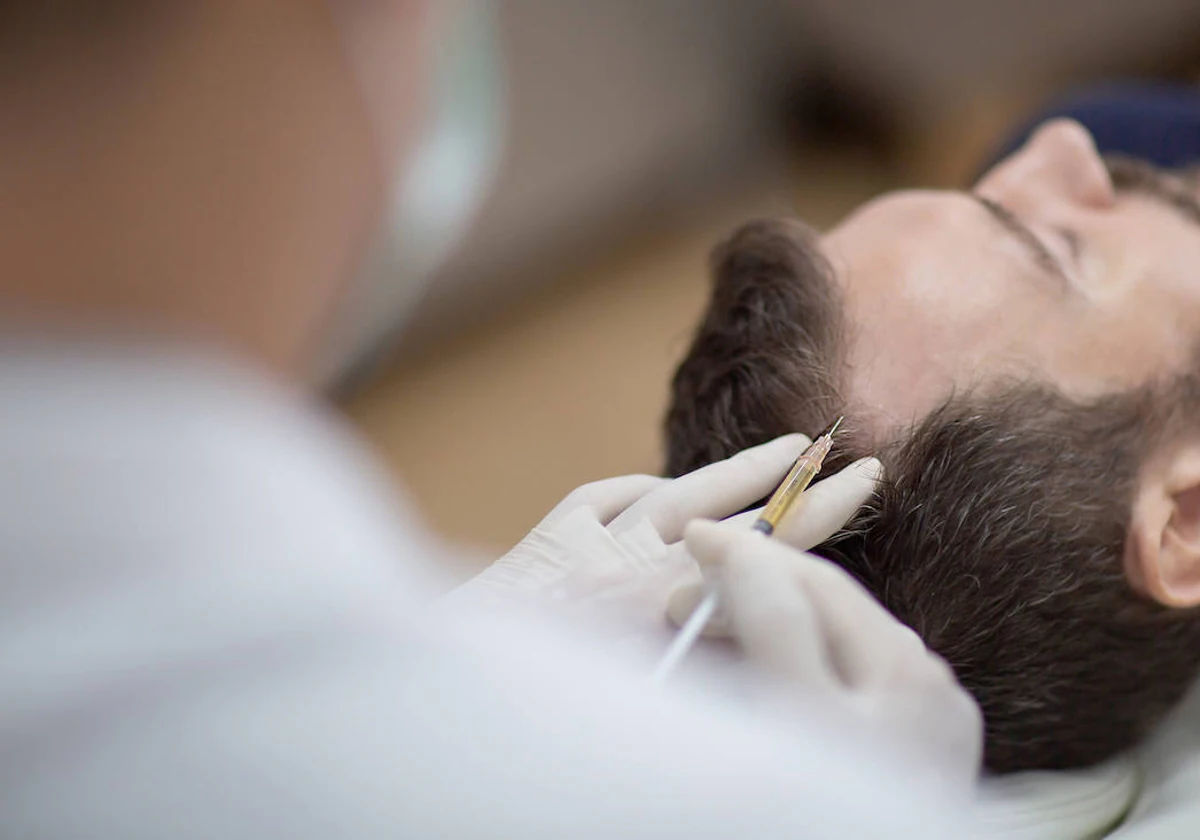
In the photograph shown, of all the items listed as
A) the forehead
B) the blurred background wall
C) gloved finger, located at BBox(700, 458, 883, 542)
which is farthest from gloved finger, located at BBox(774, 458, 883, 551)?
the blurred background wall

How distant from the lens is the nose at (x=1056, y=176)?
0.96 m

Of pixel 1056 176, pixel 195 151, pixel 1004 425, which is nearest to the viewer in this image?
pixel 195 151

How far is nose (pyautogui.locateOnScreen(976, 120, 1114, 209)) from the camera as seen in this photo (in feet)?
3.14

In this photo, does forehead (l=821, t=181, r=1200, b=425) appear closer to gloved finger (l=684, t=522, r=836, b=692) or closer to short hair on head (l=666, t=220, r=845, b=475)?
short hair on head (l=666, t=220, r=845, b=475)

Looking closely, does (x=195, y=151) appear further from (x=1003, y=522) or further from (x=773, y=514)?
(x=1003, y=522)

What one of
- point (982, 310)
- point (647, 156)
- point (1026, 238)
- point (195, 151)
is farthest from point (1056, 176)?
point (647, 156)

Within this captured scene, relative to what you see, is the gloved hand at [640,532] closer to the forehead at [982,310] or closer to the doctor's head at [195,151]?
the forehead at [982,310]

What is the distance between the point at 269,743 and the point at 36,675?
0.09 meters

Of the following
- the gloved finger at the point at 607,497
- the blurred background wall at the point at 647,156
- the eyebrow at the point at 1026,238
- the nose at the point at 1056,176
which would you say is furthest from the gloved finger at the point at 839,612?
the blurred background wall at the point at 647,156

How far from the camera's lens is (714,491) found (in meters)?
0.67

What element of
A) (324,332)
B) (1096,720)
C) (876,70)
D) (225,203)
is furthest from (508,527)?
(876,70)

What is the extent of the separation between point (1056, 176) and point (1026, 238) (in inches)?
7.0

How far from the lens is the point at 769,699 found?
549 mm

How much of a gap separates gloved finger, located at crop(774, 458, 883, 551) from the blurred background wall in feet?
3.15
